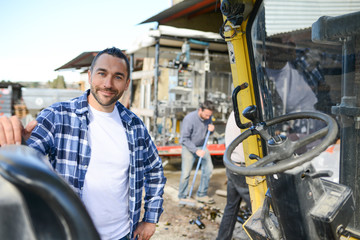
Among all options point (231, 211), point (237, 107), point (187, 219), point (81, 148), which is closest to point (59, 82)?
point (187, 219)

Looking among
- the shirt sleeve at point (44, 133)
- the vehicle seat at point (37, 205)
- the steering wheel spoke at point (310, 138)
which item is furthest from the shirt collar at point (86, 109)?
the vehicle seat at point (37, 205)

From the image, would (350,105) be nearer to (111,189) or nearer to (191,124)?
(111,189)

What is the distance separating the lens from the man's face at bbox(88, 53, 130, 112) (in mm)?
2080

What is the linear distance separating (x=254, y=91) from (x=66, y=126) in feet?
4.53

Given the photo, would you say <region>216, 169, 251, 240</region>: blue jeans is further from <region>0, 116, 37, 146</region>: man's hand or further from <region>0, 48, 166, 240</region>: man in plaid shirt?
<region>0, 116, 37, 146</region>: man's hand

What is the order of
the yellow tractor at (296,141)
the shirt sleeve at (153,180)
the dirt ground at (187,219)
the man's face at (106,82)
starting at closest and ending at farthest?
the yellow tractor at (296,141) < the man's face at (106,82) < the shirt sleeve at (153,180) < the dirt ground at (187,219)

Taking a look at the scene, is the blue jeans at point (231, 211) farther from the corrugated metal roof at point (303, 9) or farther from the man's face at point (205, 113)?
the man's face at point (205, 113)

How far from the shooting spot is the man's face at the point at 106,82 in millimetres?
2080

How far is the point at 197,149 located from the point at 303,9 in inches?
139

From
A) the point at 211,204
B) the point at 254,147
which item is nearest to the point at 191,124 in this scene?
the point at 211,204

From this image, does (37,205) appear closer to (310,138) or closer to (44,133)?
(44,133)

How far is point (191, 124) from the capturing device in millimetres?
6027

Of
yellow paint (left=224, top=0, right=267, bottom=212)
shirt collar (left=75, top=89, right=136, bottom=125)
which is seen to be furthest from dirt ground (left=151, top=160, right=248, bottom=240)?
shirt collar (left=75, top=89, right=136, bottom=125)

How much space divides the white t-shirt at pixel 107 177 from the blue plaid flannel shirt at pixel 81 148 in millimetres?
46
